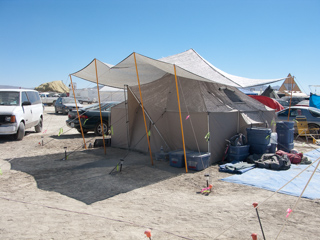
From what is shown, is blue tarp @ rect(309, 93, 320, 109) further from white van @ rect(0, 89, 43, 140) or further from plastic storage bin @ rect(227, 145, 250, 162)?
white van @ rect(0, 89, 43, 140)

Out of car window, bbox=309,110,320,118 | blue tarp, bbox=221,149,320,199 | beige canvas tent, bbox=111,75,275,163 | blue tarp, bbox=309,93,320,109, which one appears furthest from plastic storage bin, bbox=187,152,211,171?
car window, bbox=309,110,320,118

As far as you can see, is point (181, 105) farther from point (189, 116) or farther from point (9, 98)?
point (9, 98)

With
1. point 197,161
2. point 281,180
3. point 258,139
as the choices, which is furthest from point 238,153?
point 281,180

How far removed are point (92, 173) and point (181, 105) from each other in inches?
126

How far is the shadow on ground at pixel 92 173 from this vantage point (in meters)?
5.53

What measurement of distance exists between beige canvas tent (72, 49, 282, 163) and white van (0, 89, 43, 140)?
3608 mm

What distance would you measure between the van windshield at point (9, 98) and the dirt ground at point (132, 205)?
423 centimetres

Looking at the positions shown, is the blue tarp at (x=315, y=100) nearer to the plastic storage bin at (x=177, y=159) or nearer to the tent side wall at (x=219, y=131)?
the tent side wall at (x=219, y=131)

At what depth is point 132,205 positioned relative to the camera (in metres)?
4.71

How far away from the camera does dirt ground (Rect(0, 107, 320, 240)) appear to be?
368 centimetres

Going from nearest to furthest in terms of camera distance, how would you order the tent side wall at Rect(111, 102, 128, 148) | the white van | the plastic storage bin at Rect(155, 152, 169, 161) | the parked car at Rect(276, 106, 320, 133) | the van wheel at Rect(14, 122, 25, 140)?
the plastic storage bin at Rect(155, 152, 169, 161), the tent side wall at Rect(111, 102, 128, 148), the white van, the van wheel at Rect(14, 122, 25, 140), the parked car at Rect(276, 106, 320, 133)

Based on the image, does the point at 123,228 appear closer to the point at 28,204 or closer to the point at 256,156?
the point at 28,204

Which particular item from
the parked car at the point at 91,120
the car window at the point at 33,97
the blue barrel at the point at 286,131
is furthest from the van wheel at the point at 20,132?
the blue barrel at the point at 286,131

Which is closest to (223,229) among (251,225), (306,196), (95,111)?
(251,225)
